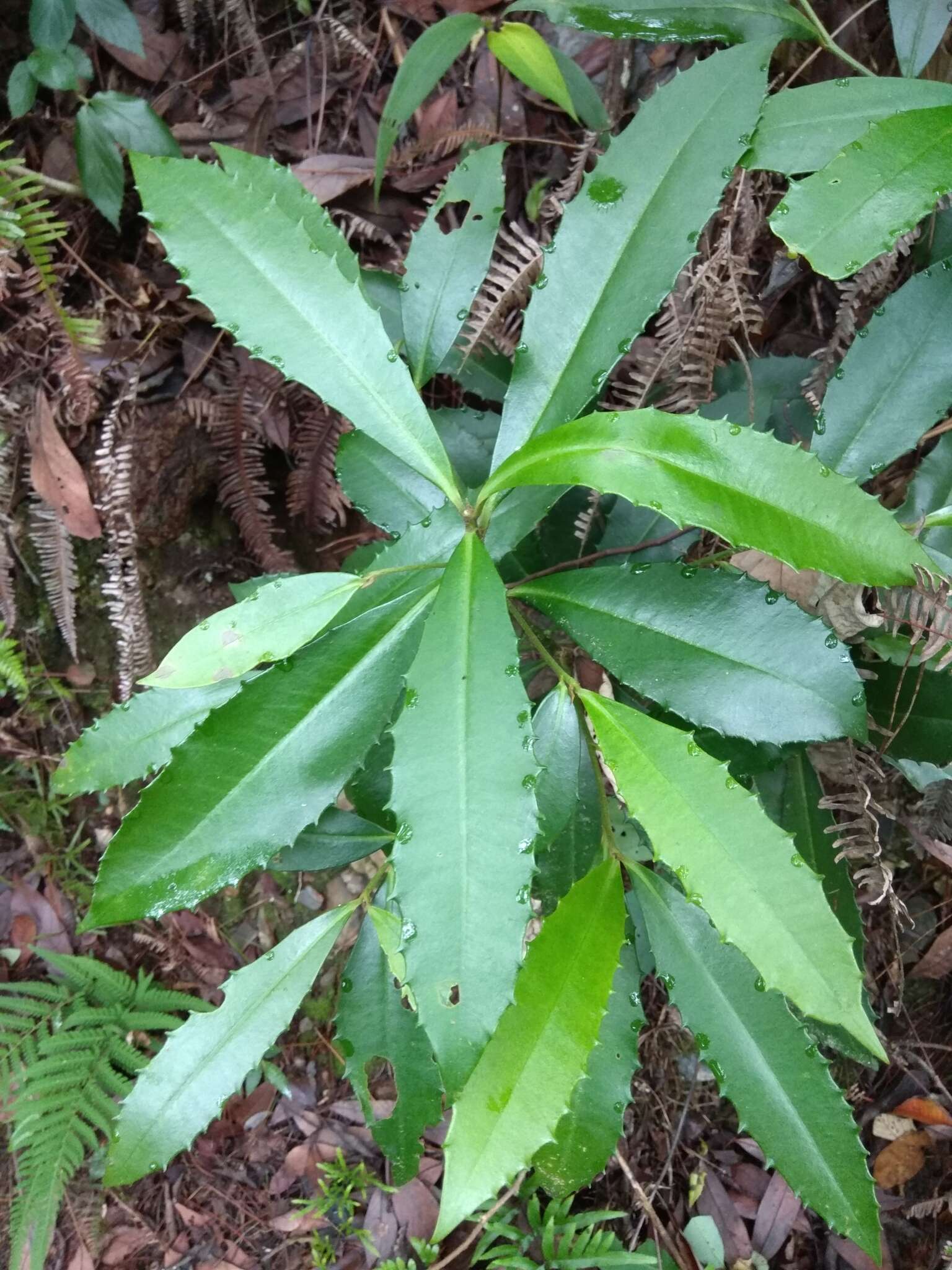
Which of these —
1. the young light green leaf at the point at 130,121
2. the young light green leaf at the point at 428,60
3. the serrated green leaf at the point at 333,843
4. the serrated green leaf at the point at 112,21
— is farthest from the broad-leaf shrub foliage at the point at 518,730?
the serrated green leaf at the point at 112,21

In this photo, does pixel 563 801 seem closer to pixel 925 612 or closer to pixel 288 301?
pixel 925 612

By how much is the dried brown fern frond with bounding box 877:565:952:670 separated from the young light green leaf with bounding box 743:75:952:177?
1.93 feet

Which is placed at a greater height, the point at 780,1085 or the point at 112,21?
the point at 112,21

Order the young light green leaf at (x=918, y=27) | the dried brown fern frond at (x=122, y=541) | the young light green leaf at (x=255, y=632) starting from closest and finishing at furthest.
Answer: the young light green leaf at (x=255, y=632)
the young light green leaf at (x=918, y=27)
the dried brown fern frond at (x=122, y=541)

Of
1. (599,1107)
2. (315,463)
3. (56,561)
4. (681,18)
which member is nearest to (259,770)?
(599,1107)

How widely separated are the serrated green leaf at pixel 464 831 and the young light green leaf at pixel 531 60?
1.00 m

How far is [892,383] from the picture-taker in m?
1.12

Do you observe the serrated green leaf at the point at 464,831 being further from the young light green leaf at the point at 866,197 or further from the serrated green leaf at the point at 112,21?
the serrated green leaf at the point at 112,21

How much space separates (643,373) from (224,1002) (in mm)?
1290

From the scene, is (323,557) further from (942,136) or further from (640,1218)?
(640,1218)

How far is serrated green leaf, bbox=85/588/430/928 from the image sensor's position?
920mm

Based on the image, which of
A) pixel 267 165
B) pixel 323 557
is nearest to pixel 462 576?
pixel 267 165

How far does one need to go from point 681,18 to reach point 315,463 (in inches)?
40.7

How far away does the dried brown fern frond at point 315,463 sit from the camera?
1.72 m
